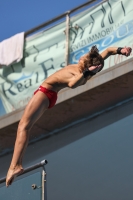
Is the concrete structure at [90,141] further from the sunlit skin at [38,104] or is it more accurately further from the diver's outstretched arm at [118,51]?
the diver's outstretched arm at [118,51]

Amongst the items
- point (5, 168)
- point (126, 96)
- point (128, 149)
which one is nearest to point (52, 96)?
point (128, 149)

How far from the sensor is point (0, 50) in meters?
11.5

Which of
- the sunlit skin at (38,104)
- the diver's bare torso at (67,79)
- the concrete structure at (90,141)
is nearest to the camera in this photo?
the diver's bare torso at (67,79)

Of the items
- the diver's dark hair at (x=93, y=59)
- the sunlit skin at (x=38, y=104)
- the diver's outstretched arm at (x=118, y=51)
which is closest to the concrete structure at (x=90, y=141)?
the sunlit skin at (x=38, y=104)

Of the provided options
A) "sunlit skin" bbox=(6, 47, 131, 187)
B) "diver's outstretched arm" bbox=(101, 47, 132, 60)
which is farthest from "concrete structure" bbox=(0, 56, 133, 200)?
"diver's outstretched arm" bbox=(101, 47, 132, 60)

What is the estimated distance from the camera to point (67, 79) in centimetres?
624

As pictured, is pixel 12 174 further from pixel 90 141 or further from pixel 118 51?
pixel 90 141

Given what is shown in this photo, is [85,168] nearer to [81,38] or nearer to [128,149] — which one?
[128,149]

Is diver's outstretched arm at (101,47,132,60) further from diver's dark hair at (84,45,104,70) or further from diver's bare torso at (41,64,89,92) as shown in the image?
diver's bare torso at (41,64,89,92)

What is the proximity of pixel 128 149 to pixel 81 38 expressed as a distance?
1913 millimetres

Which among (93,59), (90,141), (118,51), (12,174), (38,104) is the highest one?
(90,141)

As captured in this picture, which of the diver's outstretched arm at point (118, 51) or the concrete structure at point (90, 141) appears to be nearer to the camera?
the diver's outstretched arm at point (118, 51)

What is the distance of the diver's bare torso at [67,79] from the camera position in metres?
6.08

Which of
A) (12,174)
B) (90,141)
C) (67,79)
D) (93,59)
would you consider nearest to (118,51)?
(93,59)
